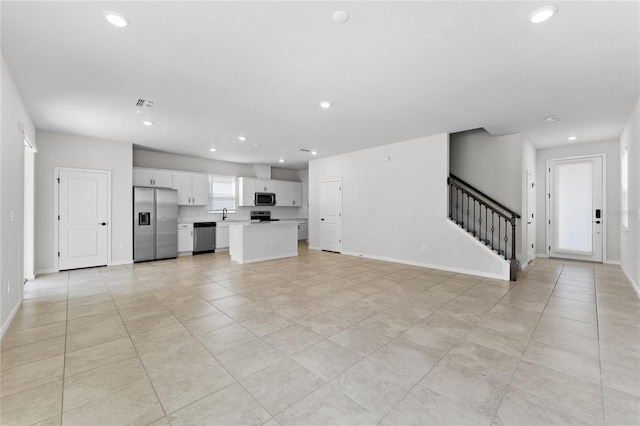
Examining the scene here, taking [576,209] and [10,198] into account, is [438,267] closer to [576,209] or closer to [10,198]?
[576,209]

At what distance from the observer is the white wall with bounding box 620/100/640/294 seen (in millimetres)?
3971

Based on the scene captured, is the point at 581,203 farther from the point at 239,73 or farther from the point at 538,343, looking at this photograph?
the point at 239,73

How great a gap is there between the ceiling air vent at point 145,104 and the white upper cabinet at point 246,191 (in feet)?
15.6

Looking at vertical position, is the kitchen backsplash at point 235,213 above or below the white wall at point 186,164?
below

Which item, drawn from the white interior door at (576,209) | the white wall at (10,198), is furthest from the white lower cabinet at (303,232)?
the white wall at (10,198)

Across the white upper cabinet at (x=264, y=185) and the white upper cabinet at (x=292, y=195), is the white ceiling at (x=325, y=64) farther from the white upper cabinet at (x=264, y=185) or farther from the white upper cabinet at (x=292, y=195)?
the white upper cabinet at (x=292, y=195)

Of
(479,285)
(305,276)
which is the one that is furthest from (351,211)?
(479,285)

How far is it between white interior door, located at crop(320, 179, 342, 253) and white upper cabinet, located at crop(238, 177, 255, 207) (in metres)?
2.45

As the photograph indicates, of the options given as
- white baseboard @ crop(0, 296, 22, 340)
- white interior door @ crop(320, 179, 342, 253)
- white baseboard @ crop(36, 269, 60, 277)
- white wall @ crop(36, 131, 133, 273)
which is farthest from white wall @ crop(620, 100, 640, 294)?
white baseboard @ crop(36, 269, 60, 277)

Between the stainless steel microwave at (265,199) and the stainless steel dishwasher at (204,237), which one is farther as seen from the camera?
the stainless steel microwave at (265,199)

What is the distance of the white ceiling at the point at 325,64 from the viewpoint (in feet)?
7.18

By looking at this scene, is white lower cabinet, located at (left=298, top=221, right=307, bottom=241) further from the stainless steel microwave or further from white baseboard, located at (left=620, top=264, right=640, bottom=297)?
white baseboard, located at (left=620, top=264, right=640, bottom=297)

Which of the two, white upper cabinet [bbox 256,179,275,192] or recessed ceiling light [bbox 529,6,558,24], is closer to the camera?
recessed ceiling light [bbox 529,6,558,24]

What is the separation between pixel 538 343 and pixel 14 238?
5828mm
